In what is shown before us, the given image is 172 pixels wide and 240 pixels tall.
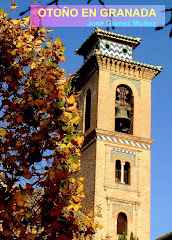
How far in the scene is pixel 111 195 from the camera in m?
27.6

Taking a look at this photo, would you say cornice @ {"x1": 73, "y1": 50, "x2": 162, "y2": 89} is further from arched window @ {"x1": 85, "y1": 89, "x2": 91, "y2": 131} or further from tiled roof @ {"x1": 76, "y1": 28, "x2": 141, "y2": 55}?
tiled roof @ {"x1": 76, "y1": 28, "x2": 141, "y2": 55}

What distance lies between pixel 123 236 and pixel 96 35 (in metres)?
10.9

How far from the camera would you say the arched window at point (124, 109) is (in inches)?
1157

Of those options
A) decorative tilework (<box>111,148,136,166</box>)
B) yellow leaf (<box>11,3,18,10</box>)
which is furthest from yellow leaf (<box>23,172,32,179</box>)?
decorative tilework (<box>111,148,136,166</box>)

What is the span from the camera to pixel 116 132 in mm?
28656

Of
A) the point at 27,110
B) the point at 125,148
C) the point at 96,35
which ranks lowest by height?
the point at 27,110

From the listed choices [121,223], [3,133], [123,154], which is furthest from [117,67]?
[3,133]

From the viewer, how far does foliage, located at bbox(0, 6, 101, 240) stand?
21.7ft

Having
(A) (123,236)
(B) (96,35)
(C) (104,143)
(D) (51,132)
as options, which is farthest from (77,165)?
(B) (96,35)

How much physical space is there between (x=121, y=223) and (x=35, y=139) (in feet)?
70.4

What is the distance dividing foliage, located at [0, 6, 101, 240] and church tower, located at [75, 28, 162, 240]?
766 inches

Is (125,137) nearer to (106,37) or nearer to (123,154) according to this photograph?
(123,154)

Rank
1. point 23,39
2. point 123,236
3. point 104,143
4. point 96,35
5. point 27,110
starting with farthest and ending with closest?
1. point 96,35
2. point 104,143
3. point 123,236
4. point 23,39
5. point 27,110

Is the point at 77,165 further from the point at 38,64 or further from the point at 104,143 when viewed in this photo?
the point at 104,143
